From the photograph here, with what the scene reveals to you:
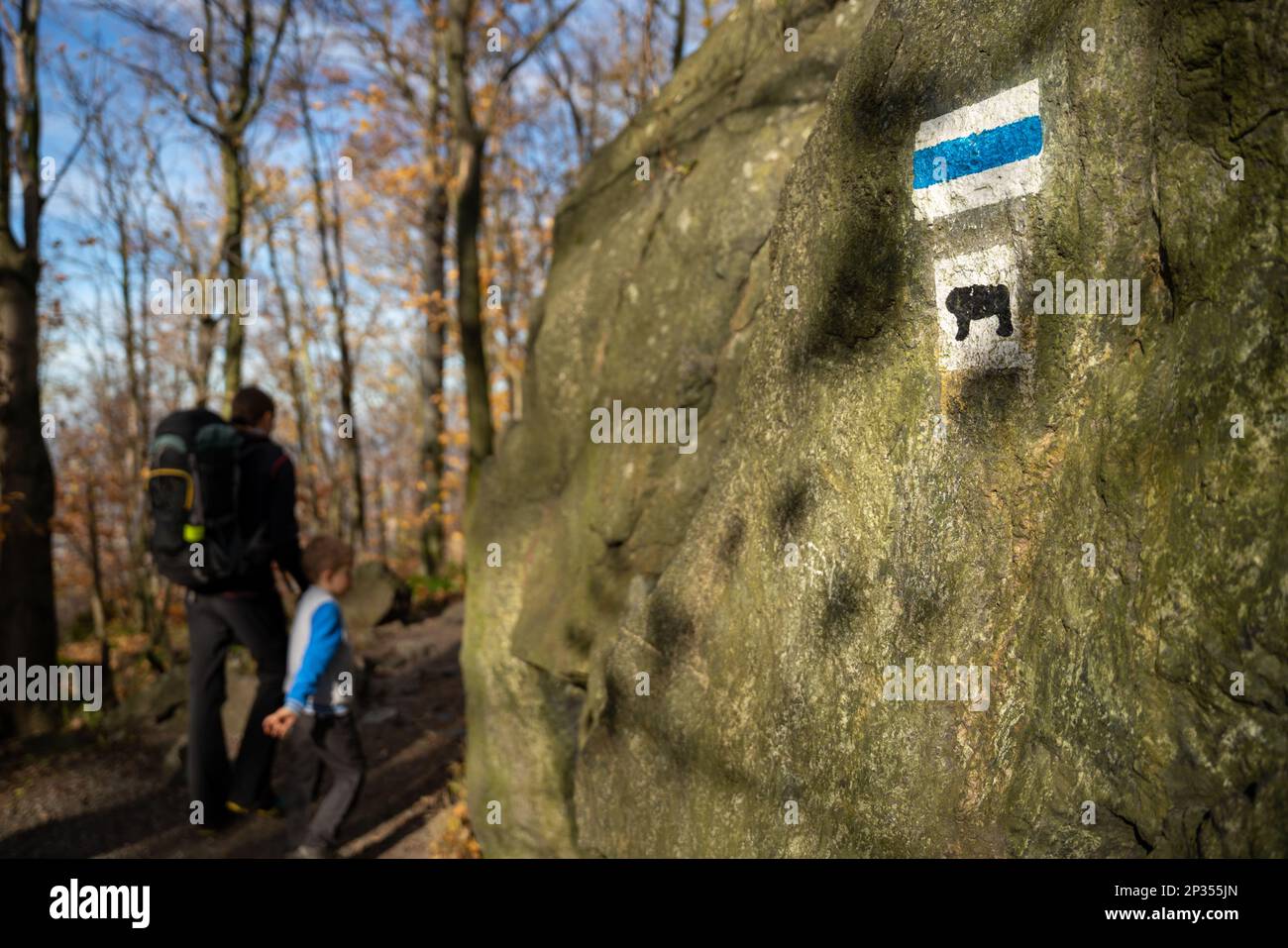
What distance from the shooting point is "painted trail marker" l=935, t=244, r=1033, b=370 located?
259 centimetres

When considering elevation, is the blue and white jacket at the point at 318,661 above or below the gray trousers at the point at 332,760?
above

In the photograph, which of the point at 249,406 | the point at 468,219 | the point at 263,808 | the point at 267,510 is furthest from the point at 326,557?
the point at 468,219

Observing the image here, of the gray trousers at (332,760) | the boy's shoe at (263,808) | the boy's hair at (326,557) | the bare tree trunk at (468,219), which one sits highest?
the bare tree trunk at (468,219)

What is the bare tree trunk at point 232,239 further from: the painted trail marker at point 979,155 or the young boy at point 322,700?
the painted trail marker at point 979,155

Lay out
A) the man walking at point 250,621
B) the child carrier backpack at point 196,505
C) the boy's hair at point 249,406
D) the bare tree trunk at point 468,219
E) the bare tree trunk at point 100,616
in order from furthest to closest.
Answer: the bare tree trunk at point 100,616 < the bare tree trunk at point 468,219 < the boy's hair at point 249,406 < the man walking at point 250,621 < the child carrier backpack at point 196,505

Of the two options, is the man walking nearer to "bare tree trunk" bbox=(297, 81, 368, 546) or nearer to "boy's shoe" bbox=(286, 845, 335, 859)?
"boy's shoe" bbox=(286, 845, 335, 859)

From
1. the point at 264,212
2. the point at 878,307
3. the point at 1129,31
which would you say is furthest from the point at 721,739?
the point at 264,212

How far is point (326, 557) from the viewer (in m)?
4.77

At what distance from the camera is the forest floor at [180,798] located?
18.1ft

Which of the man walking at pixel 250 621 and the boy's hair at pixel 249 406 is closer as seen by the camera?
the man walking at pixel 250 621

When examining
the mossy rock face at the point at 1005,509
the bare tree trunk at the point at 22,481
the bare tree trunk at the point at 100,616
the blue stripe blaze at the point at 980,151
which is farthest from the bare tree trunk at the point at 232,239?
the blue stripe blaze at the point at 980,151

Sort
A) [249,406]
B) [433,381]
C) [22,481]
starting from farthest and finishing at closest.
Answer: [433,381] < [22,481] < [249,406]

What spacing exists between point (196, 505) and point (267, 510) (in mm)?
374

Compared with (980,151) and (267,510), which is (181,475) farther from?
(980,151)
